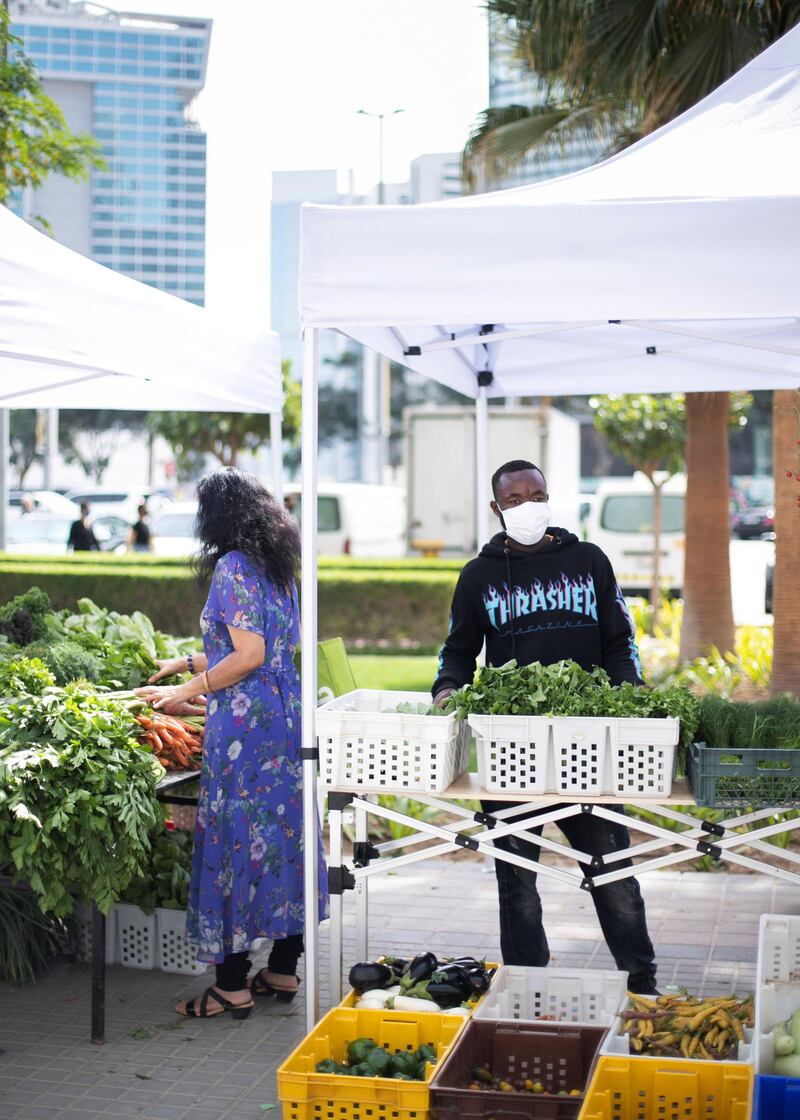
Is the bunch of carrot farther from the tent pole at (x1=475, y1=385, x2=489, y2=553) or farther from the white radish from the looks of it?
the tent pole at (x1=475, y1=385, x2=489, y2=553)

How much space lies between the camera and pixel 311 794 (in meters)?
3.86

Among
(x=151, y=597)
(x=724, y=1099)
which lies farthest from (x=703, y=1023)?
(x=151, y=597)

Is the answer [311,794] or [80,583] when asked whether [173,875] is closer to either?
[311,794]

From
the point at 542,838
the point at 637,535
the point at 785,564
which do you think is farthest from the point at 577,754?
the point at 637,535

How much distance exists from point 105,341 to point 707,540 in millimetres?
7326

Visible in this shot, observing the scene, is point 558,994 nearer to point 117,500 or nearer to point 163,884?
point 163,884

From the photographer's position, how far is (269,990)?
15.3ft

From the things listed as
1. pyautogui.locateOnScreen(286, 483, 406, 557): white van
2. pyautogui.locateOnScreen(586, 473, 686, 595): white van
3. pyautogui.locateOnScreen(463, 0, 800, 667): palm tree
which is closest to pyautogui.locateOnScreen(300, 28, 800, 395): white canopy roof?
pyautogui.locateOnScreen(463, 0, 800, 667): palm tree

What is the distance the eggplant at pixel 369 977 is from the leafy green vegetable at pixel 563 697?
2.86ft

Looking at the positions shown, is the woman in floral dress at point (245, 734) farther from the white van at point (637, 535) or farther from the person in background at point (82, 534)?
the person in background at point (82, 534)

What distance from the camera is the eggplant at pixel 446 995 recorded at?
3.79 metres

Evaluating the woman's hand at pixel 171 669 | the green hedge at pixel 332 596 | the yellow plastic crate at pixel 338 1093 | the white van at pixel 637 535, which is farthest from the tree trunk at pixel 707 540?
the yellow plastic crate at pixel 338 1093

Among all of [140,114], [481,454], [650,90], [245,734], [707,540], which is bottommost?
[245,734]

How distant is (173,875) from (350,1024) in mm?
1506
